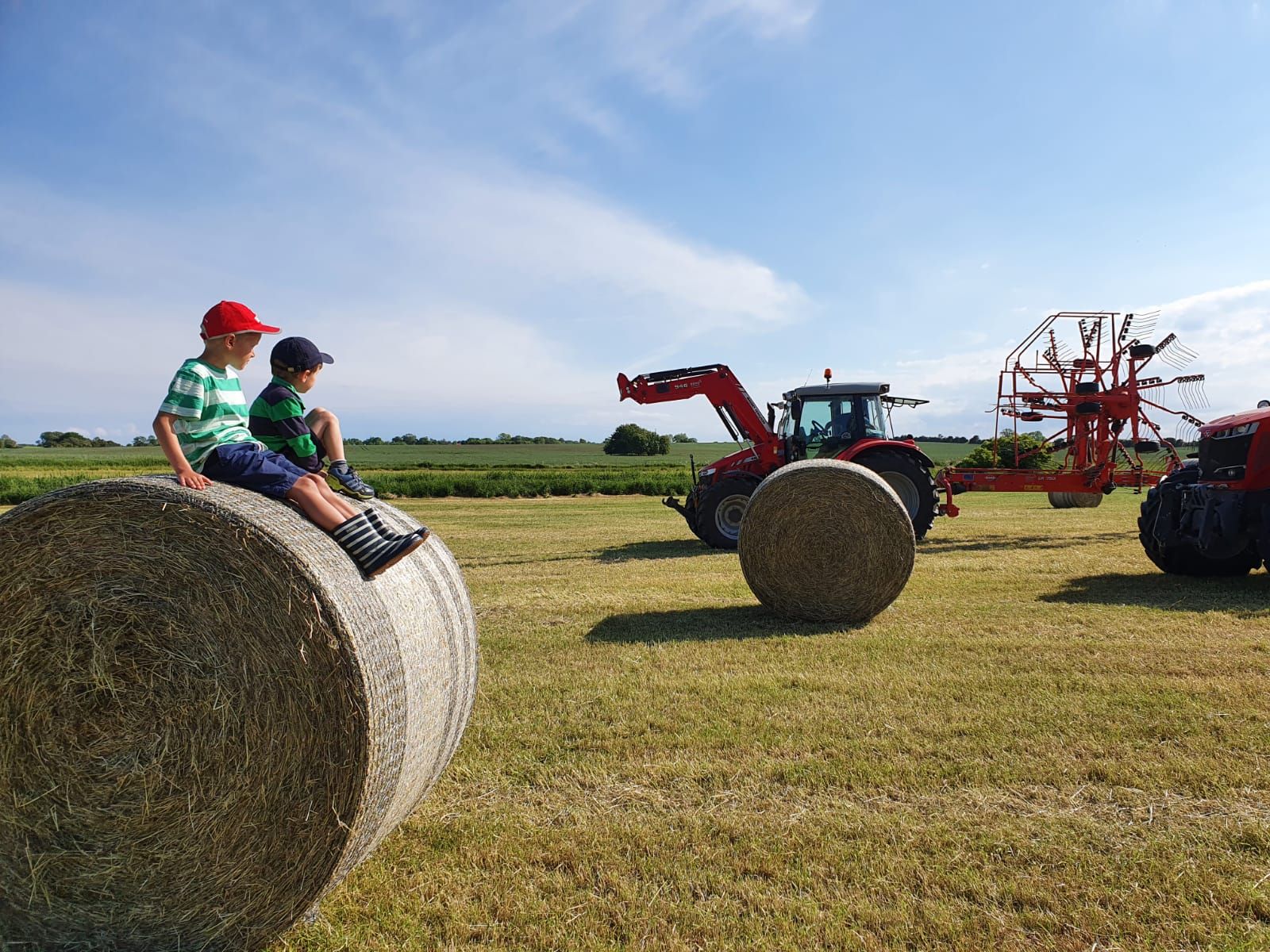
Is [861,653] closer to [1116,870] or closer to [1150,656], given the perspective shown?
[1150,656]

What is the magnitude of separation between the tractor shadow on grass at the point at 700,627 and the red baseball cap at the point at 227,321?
403 centimetres

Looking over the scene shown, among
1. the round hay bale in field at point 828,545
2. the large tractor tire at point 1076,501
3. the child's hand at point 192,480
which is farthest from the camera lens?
the large tractor tire at point 1076,501

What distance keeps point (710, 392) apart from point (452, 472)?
1106 inches

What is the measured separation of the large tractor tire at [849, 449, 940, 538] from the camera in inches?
479

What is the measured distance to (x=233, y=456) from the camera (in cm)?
313

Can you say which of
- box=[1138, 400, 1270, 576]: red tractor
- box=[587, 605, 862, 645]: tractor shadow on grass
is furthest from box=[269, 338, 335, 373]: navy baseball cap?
box=[1138, 400, 1270, 576]: red tractor

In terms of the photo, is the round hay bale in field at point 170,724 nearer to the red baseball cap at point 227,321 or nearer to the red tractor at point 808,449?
the red baseball cap at point 227,321

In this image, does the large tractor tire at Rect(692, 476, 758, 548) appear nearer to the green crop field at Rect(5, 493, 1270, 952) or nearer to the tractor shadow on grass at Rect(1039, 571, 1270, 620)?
the tractor shadow on grass at Rect(1039, 571, 1270, 620)

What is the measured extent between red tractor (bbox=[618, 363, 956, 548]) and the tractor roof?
1cm

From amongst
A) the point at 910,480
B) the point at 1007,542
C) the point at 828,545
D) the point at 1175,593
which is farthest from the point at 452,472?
the point at 1175,593

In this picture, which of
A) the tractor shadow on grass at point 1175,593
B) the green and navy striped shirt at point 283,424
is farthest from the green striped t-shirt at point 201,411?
the tractor shadow on grass at point 1175,593

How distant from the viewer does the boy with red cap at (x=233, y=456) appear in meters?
3.11

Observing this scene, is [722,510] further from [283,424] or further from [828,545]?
[283,424]

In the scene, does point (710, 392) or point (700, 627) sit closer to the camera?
point (700, 627)
